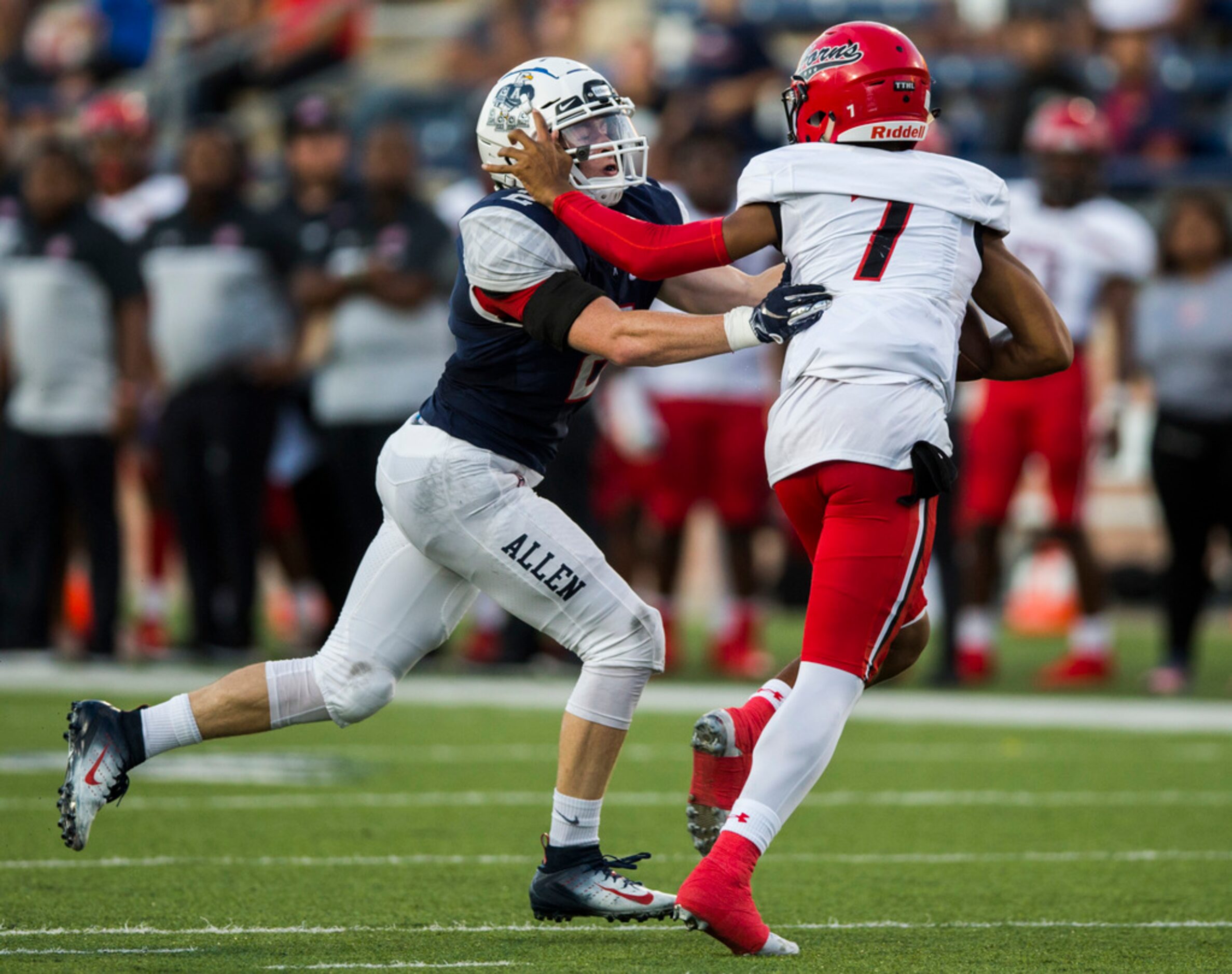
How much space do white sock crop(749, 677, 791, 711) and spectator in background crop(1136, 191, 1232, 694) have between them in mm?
5133

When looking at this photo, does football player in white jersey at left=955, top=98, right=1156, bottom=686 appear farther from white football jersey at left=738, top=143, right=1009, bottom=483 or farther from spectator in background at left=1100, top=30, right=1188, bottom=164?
Answer: white football jersey at left=738, top=143, right=1009, bottom=483

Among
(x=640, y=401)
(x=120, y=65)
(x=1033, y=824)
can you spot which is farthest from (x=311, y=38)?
(x=1033, y=824)

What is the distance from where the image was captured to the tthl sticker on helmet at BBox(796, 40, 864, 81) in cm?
430

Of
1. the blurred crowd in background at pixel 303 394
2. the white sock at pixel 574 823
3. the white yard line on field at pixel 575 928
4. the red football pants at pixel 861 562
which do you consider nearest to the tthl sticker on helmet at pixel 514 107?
the red football pants at pixel 861 562

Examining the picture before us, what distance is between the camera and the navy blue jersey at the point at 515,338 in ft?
14.4

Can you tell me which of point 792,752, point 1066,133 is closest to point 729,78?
point 1066,133

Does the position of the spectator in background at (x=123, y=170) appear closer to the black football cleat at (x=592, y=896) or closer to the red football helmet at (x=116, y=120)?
the red football helmet at (x=116, y=120)

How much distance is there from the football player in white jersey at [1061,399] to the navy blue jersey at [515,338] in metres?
4.95

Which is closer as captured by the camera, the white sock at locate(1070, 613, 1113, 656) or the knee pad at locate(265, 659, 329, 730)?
the knee pad at locate(265, 659, 329, 730)

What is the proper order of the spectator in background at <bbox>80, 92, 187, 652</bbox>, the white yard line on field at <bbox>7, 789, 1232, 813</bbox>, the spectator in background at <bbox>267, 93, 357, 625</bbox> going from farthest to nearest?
the spectator in background at <bbox>80, 92, 187, 652</bbox> → the spectator in background at <bbox>267, 93, 357, 625</bbox> → the white yard line on field at <bbox>7, 789, 1232, 813</bbox>

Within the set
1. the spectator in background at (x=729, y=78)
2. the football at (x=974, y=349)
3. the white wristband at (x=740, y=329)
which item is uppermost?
the spectator in background at (x=729, y=78)

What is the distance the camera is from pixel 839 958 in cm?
406

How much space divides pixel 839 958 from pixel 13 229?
24.9ft

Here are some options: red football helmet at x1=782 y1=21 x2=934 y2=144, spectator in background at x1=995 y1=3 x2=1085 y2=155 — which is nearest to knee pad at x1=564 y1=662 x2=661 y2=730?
red football helmet at x1=782 y1=21 x2=934 y2=144
